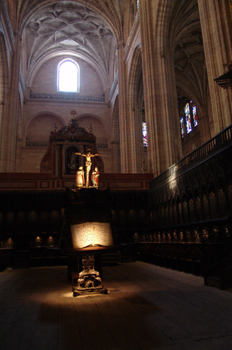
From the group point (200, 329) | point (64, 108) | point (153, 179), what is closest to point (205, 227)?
point (200, 329)

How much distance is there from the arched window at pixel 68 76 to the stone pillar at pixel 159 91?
14611 millimetres

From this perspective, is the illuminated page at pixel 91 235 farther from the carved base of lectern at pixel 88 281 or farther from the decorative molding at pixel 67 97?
the decorative molding at pixel 67 97

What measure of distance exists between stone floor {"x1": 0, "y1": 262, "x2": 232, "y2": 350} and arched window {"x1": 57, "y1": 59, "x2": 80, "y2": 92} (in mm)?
27196

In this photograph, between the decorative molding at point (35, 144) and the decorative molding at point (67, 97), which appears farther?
the decorative molding at point (67, 97)

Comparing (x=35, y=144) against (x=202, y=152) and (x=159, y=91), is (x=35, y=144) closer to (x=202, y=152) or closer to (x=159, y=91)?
(x=159, y=91)

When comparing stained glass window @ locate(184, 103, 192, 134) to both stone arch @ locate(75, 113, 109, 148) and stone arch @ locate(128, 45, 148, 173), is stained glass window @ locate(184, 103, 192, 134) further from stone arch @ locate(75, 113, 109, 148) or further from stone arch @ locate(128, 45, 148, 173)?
stone arch @ locate(75, 113, 109, 148)

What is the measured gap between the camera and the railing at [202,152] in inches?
296

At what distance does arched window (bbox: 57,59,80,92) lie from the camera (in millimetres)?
29625

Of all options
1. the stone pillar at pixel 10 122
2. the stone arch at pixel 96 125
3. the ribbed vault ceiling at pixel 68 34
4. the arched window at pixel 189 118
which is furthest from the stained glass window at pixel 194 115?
the stone pillar at pixel 10 122

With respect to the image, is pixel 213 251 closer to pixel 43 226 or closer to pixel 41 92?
pixel 43 226

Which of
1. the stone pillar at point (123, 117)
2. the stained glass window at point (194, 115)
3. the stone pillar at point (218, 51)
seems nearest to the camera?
the stone pillar at point (218, 51)

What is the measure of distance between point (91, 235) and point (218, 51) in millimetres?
7080

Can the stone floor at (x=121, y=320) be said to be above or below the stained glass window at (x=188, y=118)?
below

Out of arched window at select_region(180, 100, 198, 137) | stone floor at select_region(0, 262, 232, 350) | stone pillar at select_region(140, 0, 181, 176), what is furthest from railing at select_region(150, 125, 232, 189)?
arched window at select_region(180, 100, 198, 137)
